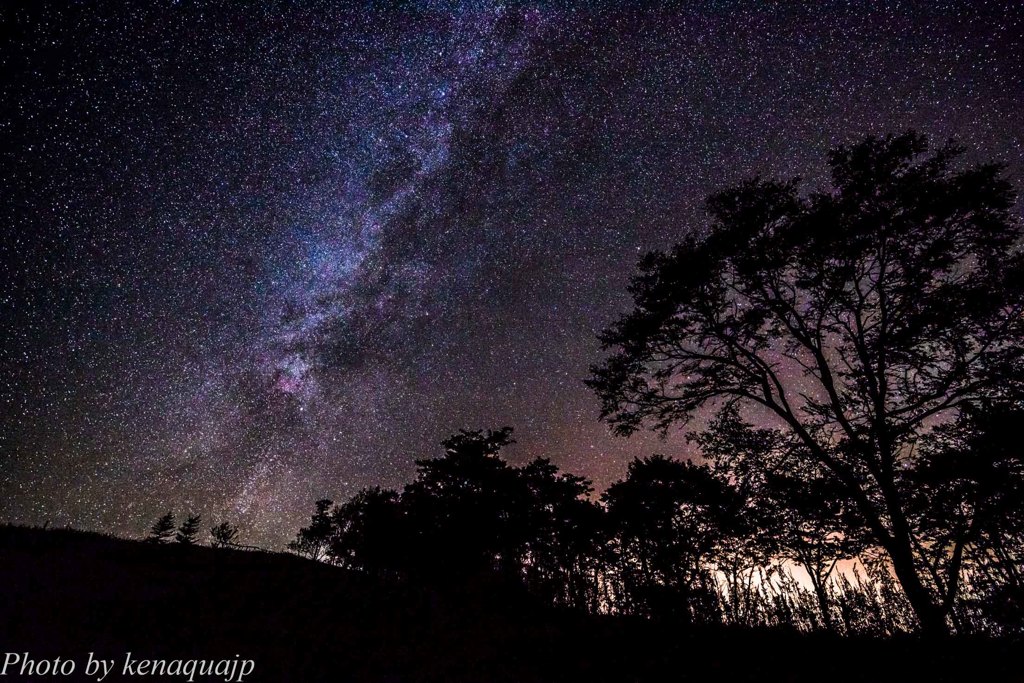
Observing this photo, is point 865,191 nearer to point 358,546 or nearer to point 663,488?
point 663,488

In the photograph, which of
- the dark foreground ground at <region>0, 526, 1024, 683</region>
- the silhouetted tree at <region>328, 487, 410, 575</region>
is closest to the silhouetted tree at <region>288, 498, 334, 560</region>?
the silhouetted tree at <region>328, 487, 410, 575</region>

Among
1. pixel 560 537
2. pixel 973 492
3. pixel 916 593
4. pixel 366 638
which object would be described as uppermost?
pixel 560 537

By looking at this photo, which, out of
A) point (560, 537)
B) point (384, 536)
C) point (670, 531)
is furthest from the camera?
point (384, 536)

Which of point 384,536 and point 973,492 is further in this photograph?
point 384,536

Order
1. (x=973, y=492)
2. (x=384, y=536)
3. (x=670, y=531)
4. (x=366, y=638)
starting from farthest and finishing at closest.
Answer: (x=384, y=536), (x=670, y=531), (x=366, y=638), (x=973, y=492)

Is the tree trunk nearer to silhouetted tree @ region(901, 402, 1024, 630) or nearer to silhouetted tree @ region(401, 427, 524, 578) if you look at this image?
silhouetted tree @ region(901, 402, 1024, 630)

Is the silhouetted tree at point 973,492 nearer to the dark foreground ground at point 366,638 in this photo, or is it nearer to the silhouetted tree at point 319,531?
the dark foreground ground at point 366,638

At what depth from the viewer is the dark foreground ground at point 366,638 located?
30.4 feet

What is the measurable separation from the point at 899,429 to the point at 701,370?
510 cm

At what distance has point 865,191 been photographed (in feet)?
38.7

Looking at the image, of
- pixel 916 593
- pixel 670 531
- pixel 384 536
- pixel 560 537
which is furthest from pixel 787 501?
pixel 384 536

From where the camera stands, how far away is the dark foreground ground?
9258 mm

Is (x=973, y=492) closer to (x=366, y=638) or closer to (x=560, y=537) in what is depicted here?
(x=366, y=638)

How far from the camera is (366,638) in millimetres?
11945
